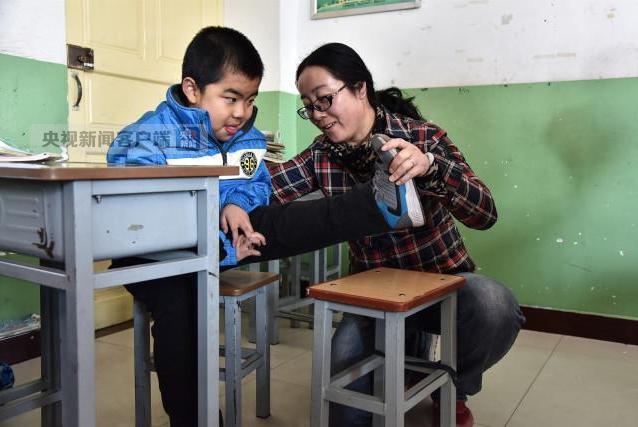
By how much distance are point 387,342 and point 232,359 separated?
0.49 m

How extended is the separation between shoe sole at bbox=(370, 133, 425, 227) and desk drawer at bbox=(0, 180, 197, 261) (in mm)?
405

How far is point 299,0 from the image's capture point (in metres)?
3.08

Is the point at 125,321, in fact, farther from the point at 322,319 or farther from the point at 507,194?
the point at 507,194

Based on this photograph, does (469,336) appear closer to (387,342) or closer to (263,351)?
(387,342)

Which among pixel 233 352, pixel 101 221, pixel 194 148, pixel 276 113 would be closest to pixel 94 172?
pixel 101 221

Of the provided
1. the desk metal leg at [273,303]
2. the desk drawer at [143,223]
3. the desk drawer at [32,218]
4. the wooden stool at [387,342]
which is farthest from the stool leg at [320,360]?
the desk metal leg at [273,303]

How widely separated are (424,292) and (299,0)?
2.30 metres

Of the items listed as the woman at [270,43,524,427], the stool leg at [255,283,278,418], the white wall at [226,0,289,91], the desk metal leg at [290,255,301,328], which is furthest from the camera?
the white wall at [226,0,289,91]

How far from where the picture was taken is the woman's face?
59.4 inches

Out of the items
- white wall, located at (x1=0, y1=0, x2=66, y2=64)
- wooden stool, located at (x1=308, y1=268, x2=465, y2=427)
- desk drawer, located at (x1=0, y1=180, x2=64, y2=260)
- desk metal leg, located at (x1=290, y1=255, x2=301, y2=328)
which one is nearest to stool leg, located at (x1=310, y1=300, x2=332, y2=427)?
wooden stool, located at (x1=308, y1=268, x2=465, y2=427)

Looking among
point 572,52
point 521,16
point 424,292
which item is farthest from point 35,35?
point 572,52

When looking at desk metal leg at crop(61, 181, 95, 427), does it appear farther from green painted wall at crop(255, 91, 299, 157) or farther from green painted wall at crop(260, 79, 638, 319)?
green painted wall at crop(255, 91, 299, 157)

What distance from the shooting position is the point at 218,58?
58.0 inches

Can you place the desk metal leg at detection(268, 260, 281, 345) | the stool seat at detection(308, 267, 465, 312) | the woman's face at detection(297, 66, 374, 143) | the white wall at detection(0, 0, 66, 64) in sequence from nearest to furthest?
the stool seat at detection(308, 267, 465, 312)
the woman's face at detection(297, 66, 374, 143)
the white wall at detection(0, 0, 66, 64)
the desk metal leg at detection(268, 260, 281, 345)
